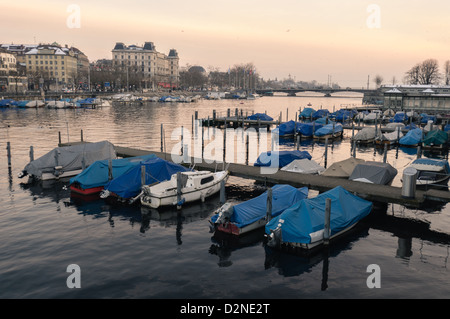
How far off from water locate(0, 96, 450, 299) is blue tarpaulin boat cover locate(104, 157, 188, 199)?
1.23m

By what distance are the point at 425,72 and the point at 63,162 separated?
162 metres

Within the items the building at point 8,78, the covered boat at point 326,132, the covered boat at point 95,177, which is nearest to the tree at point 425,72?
the covered boat at point 326,132

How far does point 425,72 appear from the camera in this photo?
159875 mm

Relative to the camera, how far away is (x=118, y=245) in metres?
22.1

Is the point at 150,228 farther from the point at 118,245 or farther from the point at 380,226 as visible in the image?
the point at 380,226

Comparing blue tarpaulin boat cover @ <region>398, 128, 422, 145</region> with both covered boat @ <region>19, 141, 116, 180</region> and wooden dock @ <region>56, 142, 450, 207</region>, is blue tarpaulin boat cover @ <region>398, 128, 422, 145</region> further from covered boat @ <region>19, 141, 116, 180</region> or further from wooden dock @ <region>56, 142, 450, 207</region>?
covered boat @ <region>19, 141, 116, 180</region>

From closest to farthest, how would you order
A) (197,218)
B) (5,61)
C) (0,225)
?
(0,225) → (197,218) → (5,61)

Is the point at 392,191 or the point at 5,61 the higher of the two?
the point at 5,61

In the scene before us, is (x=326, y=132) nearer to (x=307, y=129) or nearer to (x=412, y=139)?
(x=307, y=129)

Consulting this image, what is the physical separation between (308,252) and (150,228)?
1000 centimetres

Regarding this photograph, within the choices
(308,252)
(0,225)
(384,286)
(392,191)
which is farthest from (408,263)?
(0,225)

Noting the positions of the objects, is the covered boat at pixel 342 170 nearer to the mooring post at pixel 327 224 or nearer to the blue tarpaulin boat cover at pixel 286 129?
the mooring post at pixel 327 224

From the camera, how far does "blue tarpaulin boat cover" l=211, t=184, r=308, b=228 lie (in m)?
23.1

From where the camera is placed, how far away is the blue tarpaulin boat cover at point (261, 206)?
909 inches
